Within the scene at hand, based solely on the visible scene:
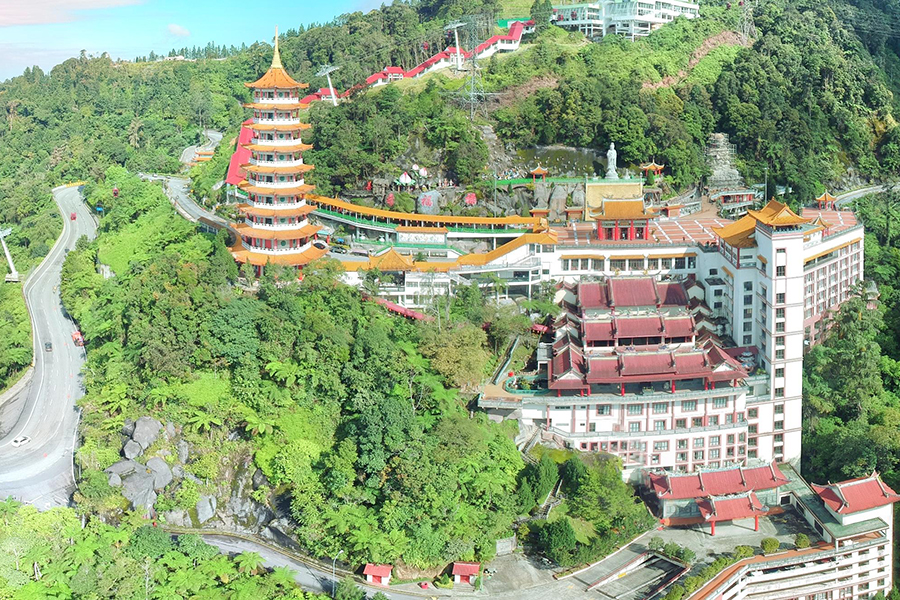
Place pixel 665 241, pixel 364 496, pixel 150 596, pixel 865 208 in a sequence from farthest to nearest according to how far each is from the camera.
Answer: pixel 865 208 < pixel 665 241 < pixel 364 496 < pixel 150 596

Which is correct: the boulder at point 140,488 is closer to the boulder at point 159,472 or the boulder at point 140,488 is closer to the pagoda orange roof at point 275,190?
the boulder at point 159,472

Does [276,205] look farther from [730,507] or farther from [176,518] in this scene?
[730,507]

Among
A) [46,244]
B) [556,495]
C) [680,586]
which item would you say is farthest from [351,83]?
[680,586]

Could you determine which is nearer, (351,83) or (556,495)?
(556,495)

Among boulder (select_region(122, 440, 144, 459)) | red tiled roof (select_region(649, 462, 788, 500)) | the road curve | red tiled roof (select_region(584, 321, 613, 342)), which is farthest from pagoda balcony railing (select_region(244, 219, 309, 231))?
red tiled roof (select_region(649, 462, 788, 500))

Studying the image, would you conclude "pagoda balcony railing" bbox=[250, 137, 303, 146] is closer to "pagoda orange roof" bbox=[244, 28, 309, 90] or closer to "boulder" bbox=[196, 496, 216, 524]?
"pagoda orange roof" bbox=[244, 28, 309, 90]

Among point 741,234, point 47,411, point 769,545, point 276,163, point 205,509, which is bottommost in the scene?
point 769,545

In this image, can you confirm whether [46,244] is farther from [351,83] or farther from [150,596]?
[150,596]

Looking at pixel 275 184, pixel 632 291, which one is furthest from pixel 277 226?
pixel 632 291
